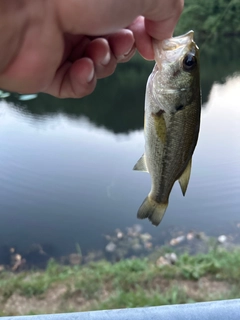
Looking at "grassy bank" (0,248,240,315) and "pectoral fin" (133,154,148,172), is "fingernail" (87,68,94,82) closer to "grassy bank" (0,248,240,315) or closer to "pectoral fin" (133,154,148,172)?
"pectoral fin" (133,154,148,172)

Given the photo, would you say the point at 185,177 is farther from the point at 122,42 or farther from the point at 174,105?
the point at 122,42

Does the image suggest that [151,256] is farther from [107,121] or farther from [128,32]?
[107,121]

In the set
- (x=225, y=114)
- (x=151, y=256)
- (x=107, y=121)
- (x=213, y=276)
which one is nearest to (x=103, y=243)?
(x=151, y=256)

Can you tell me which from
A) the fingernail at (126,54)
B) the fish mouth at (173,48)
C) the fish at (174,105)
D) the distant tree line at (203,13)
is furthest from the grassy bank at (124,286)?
the distant tree line at (203,13)

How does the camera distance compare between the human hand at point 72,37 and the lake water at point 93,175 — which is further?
the lake water at point 93,175

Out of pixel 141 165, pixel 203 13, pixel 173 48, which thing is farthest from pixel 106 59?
pixel 203 13

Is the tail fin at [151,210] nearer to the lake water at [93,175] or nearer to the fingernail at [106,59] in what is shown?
the fingernail at [106,59]
